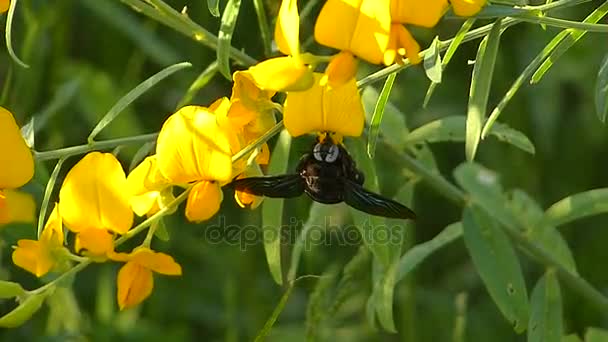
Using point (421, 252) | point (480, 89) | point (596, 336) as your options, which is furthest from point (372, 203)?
point (596, 336)

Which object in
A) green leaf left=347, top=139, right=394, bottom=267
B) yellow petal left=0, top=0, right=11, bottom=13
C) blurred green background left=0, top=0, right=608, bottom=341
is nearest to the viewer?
yellow petal left=0, top=0, right=11, bottom=13

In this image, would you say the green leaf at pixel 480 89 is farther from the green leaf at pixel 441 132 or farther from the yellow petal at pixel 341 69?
the green leaf at pixel 441 132

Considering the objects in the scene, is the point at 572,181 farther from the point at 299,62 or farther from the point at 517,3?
the point at 299,62

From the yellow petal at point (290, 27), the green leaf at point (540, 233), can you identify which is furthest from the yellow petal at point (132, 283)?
the green leaf at point (540, 233)

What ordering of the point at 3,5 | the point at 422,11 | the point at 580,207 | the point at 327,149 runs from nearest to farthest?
1. the point at 422,11
2. the point at 3,5
3. the point at 327,149
4. the point at 580,207

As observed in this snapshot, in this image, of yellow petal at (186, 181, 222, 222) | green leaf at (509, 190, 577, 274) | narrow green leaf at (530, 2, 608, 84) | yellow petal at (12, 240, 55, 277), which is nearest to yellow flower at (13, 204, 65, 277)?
yellow petal at (12, 240, 55, 277)

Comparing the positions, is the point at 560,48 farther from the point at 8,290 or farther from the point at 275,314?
the point at 8,290

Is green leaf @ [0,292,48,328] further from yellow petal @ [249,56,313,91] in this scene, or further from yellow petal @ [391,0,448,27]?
yellow petal @ [391,0,448,27]
